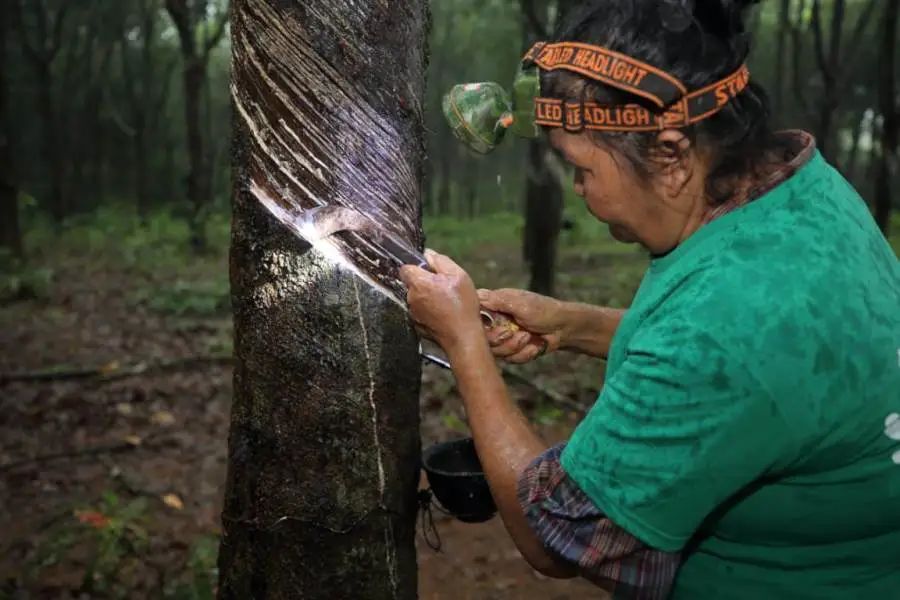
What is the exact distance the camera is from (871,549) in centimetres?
143

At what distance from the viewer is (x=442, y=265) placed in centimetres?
174

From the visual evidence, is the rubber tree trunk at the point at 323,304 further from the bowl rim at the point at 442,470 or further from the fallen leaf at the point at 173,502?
the fallen leaf at the point at 173,502

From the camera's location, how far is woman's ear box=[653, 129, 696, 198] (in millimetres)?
1405

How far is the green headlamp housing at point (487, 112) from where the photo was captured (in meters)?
1.75

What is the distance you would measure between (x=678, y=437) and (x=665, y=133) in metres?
0.55

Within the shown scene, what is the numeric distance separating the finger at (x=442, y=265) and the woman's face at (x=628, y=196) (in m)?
0.33

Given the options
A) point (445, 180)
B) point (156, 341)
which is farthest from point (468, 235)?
point (156, 341)

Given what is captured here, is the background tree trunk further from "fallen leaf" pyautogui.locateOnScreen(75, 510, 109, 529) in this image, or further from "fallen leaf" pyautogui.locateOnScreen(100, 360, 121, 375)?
"fallen leaf" pyautogui.locateOnScreen(75, 510, 109, 529)

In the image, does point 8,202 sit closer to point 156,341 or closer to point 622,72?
point 156,341

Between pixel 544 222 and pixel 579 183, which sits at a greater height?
pixel 579 183

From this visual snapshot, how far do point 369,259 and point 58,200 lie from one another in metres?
19.4

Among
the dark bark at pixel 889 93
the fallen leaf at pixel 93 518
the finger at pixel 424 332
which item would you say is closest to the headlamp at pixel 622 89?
the finger at pixel 424 332

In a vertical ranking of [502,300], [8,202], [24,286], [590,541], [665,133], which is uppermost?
[665,133]

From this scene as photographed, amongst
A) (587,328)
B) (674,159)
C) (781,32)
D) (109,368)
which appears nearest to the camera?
(674,159)
